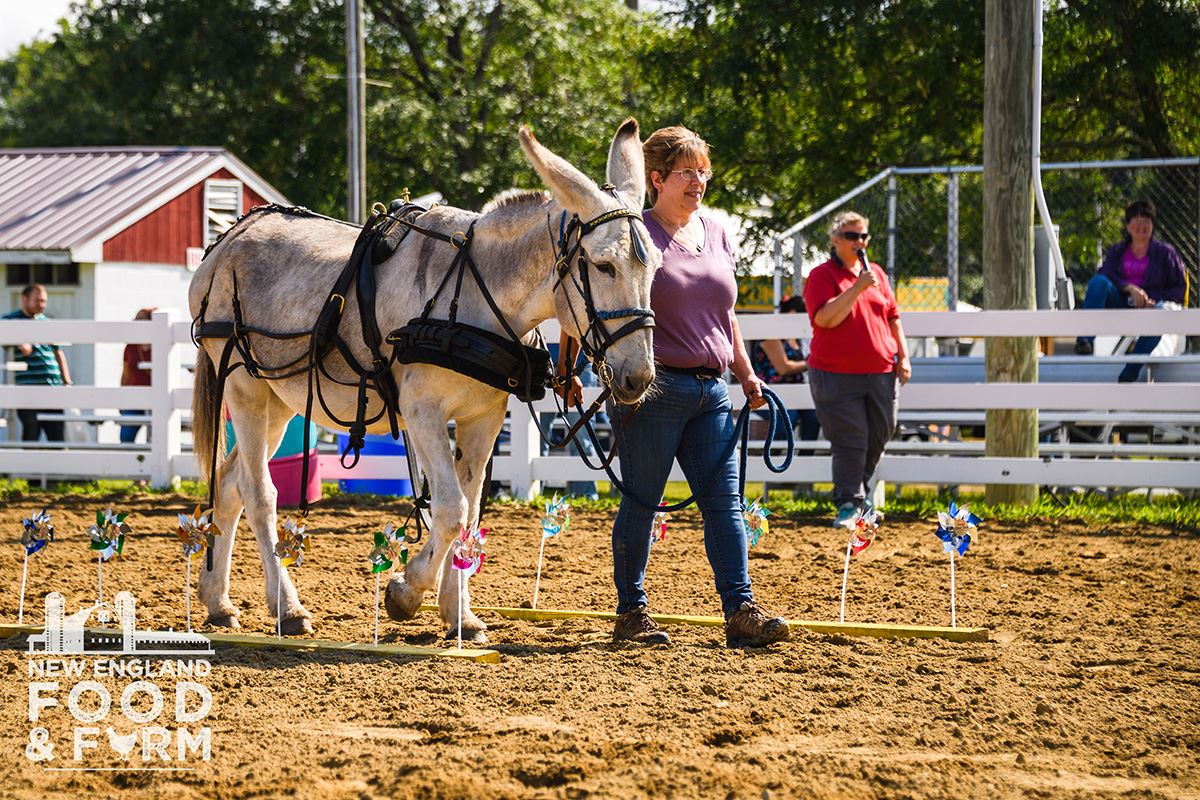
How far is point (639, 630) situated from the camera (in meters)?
6.26

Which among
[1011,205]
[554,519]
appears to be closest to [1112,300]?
[1011,205]

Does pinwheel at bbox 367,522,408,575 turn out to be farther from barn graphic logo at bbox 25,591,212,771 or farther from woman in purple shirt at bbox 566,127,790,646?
woman in purple shirt at bbox 566,127,790,646

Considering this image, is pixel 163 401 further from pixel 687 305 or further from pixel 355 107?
pixel 355 107

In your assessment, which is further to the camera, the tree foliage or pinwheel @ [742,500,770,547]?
the tree foliage

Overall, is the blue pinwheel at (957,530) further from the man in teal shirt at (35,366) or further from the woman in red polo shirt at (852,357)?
the man in teal shirt at (35,366)

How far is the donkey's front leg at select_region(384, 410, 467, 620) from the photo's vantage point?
5.99m

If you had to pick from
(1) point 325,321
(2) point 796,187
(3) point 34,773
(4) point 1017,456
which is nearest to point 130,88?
(2) point 796,187

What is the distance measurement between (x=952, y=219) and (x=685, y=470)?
9.25 m

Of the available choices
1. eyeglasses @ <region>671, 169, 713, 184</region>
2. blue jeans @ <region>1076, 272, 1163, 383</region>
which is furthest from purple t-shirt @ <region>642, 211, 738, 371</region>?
blue jeans @ <region>1076, 272, 1163, 383</region>

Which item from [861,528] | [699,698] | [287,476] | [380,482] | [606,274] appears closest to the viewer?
[699,698]

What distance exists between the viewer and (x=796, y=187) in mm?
21766

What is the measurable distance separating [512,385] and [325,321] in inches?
39.3

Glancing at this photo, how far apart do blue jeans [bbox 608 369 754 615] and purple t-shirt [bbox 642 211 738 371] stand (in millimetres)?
114

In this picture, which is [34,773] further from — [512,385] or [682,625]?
[682,625]
